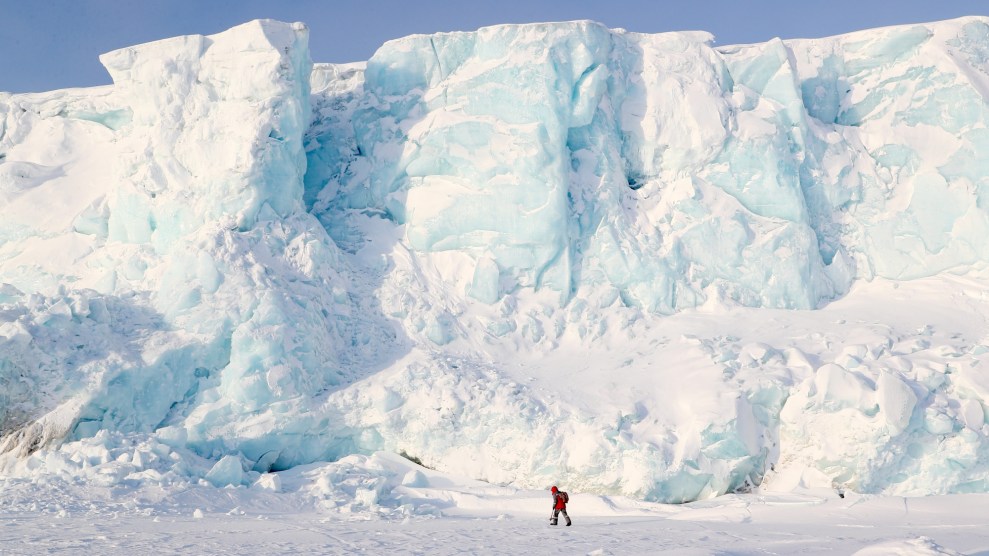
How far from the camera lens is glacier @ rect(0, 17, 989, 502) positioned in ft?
43.3

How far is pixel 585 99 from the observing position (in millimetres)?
17047

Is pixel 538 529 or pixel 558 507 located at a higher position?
pixel 558 507

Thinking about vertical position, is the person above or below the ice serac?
below

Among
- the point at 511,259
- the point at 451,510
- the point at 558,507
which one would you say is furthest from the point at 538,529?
the point at 511,259

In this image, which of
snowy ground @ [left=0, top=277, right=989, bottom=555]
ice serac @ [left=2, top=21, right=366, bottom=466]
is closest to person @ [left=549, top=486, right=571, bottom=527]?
snowy ground @ [left=0, top=277, right=989, bottom=555]

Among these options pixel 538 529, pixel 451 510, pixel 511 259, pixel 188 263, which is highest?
pixel 511 259

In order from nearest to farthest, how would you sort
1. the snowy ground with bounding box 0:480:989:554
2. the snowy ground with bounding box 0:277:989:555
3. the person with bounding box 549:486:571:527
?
1. the snowy ground with bounding box 0:480:989:554
2. the snowy ground with bounding box 0:277:989:555
3. the person with bounding box 549:486:571:527

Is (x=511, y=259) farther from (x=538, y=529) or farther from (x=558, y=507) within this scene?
(x=538, y=529)

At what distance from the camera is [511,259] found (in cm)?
1642

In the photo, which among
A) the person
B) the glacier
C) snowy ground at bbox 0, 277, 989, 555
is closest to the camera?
snowy ground at bbox 0, 277, 989, 555

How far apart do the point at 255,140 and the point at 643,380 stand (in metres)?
7.47

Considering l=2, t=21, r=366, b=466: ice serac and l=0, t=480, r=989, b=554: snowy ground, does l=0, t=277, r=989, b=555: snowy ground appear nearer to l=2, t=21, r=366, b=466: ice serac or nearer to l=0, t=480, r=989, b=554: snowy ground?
l=0, t=480, r=989, b=554: snowy ground

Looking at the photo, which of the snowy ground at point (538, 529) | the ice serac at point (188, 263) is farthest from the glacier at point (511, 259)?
the snowy ground at point (538, 529)

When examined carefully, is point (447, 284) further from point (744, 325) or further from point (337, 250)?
point (744, 325)
